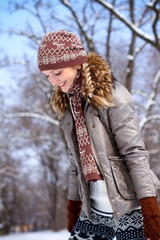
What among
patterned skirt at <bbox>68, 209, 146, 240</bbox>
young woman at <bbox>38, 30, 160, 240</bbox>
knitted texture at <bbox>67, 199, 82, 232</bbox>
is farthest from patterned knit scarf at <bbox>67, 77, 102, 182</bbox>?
knitted texture at <bbox>67, 199, 82, 232</bbox>

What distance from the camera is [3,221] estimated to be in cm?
2478

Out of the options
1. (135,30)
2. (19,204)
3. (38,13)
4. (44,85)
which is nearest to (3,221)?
(19,204)

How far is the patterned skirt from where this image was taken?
1.90m

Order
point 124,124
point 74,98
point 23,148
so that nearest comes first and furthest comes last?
point 124,124 → point 74,98 → point 23,148

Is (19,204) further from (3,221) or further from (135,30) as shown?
(135,30)

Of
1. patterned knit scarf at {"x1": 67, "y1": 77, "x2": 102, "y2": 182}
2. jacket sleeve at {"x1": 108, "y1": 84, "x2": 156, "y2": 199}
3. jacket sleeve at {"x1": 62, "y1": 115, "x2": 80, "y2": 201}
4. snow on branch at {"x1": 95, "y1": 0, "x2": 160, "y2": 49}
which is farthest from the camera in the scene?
snow on branch at {"x1": 95, "y1": 0, "x2": 160, "y2": 49}

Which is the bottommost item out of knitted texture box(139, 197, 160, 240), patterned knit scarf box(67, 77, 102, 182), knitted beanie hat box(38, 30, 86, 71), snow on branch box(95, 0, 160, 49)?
knitted texture box(139, 197, 160, 240)

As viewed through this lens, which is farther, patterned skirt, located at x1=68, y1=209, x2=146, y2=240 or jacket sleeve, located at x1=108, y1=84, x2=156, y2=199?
patterned skirt, located at x1=68, y1=209, x2=146, y2=240

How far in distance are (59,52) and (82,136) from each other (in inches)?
22.9

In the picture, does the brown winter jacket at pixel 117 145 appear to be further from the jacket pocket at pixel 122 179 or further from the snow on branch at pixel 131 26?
the snow on branch at pixel 131 26

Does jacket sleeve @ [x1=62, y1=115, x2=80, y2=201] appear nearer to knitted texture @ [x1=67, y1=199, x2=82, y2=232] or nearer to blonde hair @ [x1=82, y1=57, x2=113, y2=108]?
knitted texture @ [x1=67, y1=199, x2=82, y2=232]

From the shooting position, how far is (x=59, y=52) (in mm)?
2004

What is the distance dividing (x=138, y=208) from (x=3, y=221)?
2509 cm

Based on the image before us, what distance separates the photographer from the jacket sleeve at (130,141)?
5.82ft
